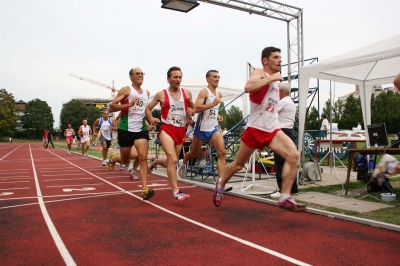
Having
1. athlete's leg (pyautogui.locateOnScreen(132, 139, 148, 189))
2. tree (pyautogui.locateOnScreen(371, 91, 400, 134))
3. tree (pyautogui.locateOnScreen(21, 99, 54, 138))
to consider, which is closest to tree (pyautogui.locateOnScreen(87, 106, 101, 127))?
tree (pyautogui.locateOnScreen(21, 99, 54, 138))

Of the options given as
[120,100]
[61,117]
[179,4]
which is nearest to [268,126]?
[120,100]

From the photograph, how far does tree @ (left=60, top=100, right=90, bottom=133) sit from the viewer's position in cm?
9281

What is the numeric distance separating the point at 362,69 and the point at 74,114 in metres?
93.8

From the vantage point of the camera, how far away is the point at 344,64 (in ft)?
21.2

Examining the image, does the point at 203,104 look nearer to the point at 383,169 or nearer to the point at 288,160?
the point at 288,160

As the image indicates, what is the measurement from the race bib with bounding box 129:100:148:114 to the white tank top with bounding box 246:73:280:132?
97.7 inches

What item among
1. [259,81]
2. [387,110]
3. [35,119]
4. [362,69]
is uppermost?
[387,110]

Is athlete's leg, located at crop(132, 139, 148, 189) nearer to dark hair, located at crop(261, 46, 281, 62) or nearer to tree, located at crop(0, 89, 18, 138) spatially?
dark hair, located at crop(261, 46, 281, 62)

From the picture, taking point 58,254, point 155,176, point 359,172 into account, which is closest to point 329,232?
point 58,254

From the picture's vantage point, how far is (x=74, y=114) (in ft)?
307

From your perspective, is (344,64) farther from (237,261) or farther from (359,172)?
(237,261)

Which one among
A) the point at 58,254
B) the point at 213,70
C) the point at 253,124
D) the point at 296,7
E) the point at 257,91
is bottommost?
the point at 58,254

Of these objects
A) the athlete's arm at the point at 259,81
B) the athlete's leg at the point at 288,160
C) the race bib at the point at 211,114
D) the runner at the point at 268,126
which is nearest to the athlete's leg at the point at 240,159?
the runner at the point at 268,126

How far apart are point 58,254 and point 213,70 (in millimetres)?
4239
